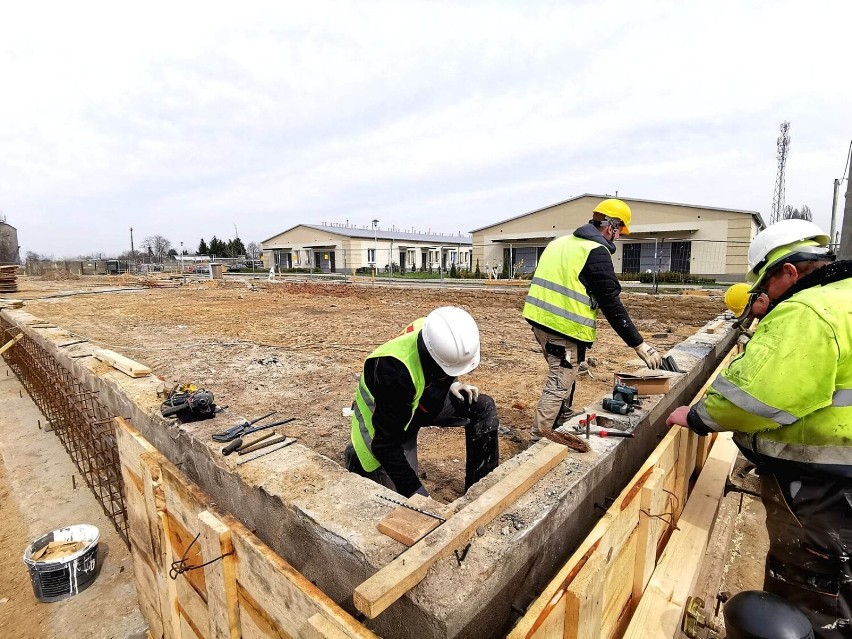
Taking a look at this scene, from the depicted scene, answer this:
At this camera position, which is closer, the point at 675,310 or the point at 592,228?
the point at 592,228

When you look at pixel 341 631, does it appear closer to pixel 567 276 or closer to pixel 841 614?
pixel 841 614

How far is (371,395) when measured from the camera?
2.54m

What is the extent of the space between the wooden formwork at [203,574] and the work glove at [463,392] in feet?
4.96

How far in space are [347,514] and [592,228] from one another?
108 inches

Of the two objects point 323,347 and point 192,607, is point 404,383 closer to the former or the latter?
point 192,607

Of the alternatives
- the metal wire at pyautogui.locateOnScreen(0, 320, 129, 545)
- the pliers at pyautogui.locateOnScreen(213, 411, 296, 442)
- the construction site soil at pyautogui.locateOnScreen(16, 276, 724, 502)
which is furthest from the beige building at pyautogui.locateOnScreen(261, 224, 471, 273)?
the pliers at pyautogui.locateOnScreen(213, 411, 296, 442)

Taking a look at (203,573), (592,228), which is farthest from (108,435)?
(592,228)

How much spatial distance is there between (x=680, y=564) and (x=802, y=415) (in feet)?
3.64

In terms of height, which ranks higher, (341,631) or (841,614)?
(341,631)

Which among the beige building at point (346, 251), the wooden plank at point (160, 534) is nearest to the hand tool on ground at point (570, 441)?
the wooden plank at point (160, 534)

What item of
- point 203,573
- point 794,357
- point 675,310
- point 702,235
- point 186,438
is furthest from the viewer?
point 702,235

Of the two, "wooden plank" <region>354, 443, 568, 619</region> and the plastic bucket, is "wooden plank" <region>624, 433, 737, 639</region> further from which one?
the plastic bucket

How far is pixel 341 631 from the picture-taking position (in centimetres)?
138

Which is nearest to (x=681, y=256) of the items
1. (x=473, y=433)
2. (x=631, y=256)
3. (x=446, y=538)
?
(x=631, y=256)
